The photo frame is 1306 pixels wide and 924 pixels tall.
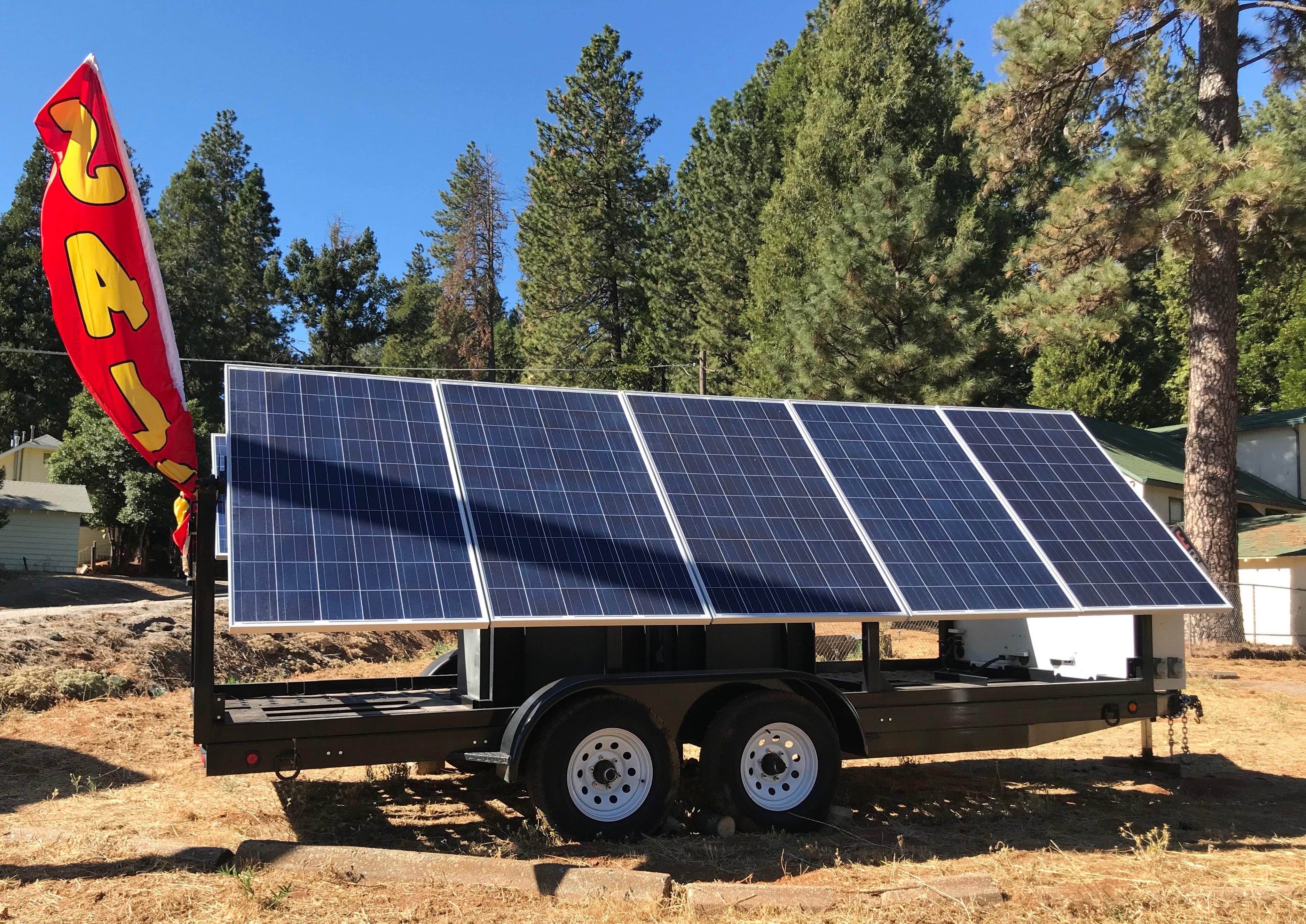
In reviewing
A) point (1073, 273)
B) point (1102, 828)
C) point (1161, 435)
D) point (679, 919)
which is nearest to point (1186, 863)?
point (1102, 828)

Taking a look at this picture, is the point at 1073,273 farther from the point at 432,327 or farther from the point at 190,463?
the point at 432,327

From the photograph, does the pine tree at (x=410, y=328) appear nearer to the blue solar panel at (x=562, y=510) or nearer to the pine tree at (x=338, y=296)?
the pine tree at (x=338, y=296)

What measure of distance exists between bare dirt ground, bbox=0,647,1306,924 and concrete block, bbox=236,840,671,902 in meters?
0.09

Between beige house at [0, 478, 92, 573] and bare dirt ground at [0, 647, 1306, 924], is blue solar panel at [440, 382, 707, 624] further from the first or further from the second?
beige house at [0, 478, 92, 573]

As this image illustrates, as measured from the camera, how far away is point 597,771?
739 cm

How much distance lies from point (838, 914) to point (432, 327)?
63.1 m

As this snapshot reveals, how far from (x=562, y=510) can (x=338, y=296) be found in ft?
167

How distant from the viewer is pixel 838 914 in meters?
5.98

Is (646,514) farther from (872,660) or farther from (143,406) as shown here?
(143,406)

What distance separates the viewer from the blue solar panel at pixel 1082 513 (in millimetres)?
9000

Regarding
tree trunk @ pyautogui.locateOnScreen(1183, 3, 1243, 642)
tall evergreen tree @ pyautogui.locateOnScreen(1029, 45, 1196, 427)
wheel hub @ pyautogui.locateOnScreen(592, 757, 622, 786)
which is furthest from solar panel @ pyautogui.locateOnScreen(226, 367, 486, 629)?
tall evergreen tree @ pyautogui.locateOnScreen(1029, 45, 1196, 427)

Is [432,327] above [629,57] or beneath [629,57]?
beneath

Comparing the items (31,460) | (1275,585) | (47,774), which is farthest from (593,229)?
(47,774)

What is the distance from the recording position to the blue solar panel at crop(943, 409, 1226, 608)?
900cm
